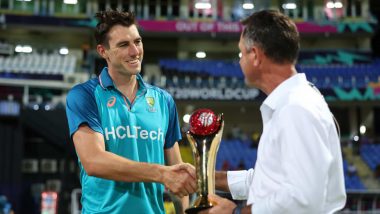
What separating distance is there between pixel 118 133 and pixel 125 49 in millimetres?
537

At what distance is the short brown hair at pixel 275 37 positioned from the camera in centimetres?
270

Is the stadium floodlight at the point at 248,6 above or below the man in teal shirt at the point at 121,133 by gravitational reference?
below

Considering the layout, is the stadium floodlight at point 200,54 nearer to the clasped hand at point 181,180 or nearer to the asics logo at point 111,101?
the asics logo at point 111,101

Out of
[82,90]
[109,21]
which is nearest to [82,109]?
[82,90]

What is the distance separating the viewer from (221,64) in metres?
30.5

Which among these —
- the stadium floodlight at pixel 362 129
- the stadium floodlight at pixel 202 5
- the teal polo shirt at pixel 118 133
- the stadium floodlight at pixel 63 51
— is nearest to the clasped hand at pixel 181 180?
the teal polo shirt at pixel 118 133

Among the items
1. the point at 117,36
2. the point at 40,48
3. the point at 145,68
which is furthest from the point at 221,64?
the point at 117,36

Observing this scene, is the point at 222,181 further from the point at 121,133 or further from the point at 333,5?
the point at 333,5

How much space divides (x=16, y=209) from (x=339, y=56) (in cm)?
1826

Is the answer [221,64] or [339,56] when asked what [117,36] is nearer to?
[221,64]

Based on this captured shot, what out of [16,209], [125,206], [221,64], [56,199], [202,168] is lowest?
[16,209]

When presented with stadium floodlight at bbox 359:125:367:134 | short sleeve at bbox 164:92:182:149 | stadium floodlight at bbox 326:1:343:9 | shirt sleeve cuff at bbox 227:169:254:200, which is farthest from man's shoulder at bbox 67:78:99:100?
stadium floodlight at bbox 326:1:343:9

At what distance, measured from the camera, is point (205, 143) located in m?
3.15

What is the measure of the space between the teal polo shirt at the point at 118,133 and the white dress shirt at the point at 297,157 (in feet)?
3.65
